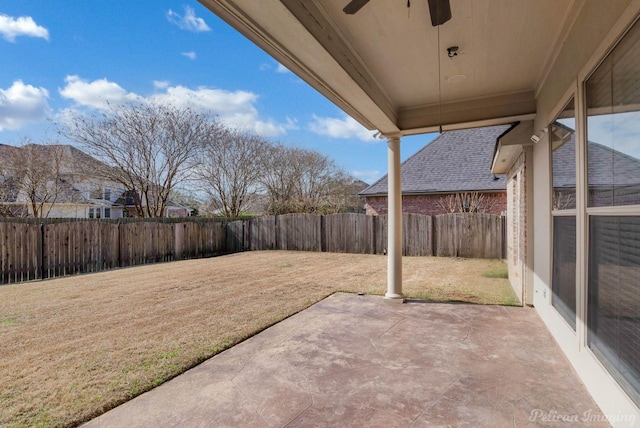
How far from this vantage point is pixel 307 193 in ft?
56.1

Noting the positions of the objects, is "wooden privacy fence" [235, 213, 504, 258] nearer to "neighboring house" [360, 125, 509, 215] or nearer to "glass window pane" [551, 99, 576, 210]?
"neighboring house" [360, 125, 509, 215]

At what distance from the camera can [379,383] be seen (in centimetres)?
238

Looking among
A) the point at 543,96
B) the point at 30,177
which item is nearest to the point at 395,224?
the point at 543,96

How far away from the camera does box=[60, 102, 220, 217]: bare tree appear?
11320mm

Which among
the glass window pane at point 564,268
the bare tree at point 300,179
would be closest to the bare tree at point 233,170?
the bare tree at point 300,179

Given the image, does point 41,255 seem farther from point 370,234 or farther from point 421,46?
point 370,234

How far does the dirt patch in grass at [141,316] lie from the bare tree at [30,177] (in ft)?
18.2

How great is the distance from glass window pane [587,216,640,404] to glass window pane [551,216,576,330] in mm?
473

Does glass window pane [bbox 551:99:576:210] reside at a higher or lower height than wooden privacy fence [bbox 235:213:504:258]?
higher

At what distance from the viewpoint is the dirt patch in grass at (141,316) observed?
7.69 feet

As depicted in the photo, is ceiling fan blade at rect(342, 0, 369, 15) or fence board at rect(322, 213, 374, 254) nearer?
ceiling fan blade at rect(342, 0, 369, 15)

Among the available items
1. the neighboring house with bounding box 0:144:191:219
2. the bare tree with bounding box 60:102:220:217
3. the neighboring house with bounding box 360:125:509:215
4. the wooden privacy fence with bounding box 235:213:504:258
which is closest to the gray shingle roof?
the neighboring house with bounding box 360:125:509:215

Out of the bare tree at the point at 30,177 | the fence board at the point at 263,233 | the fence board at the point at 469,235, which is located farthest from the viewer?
the fence board at the point at 263,233

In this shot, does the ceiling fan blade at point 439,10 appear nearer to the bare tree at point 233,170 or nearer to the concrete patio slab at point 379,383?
the concrete patio slab at point 379,383
